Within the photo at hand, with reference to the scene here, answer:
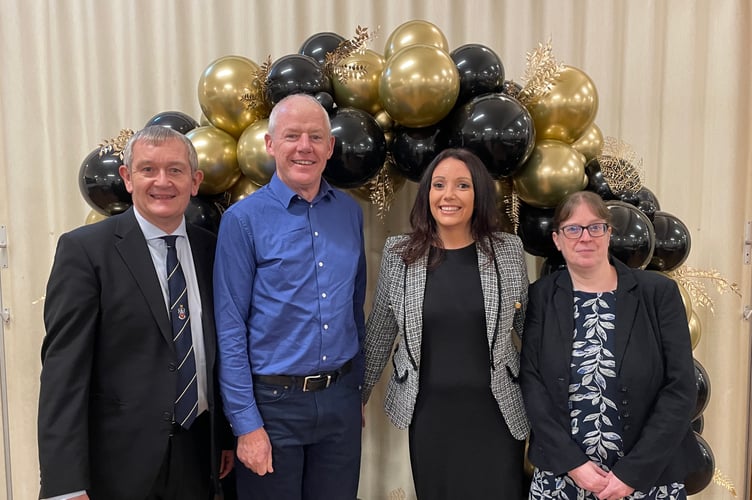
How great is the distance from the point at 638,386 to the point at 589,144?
988mm

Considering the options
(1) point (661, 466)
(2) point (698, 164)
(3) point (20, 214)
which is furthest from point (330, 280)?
(2) point (698, 164)

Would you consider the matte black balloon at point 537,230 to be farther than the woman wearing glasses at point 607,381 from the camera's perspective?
Yes

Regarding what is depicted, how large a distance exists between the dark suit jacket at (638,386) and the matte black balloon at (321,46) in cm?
121

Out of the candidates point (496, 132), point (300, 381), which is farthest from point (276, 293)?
point (496, 132)

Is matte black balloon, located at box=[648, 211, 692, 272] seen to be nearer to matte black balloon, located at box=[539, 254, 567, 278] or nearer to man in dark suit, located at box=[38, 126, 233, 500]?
matte black balloon, located at box=[539, 254, 567, 278]

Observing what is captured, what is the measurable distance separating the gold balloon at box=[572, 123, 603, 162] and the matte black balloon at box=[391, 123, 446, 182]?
1.91 ft

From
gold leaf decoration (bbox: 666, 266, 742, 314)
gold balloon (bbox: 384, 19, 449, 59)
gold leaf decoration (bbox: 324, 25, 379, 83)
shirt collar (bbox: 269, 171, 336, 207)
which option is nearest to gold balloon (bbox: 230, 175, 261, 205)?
shirt collar (bbox: 269, 171, 336, 207)

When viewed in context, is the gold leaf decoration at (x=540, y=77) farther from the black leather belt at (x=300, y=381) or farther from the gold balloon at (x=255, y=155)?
the black leather belt at (x=300, y=381)

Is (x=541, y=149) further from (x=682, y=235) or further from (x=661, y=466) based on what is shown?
(x=661, y=466)

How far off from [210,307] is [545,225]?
3.89ft

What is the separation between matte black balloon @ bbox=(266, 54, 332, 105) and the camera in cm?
178

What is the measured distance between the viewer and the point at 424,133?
185cm

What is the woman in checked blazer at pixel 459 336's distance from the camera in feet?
5.25

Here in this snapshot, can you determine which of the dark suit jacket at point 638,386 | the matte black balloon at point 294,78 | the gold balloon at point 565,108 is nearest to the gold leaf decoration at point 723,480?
the dark suit jacket at point 638,386
